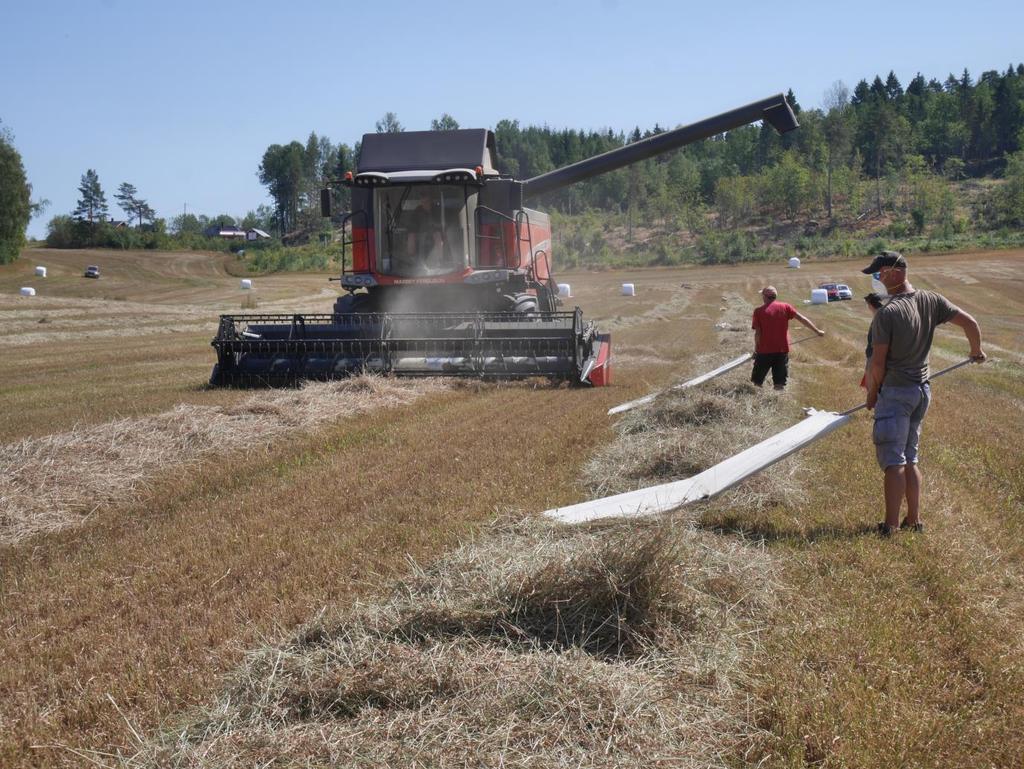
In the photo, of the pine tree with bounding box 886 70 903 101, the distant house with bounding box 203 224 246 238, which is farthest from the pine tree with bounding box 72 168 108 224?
the pine tree with bounding box 886 70 903 101

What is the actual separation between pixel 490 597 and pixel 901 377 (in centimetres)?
313

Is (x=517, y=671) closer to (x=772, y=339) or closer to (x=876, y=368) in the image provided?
(x=876, y=368)

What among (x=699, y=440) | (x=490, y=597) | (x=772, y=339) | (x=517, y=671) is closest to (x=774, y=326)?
(x=772, y=339)

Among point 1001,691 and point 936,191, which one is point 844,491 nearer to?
point 1001,691

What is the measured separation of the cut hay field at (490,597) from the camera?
10.3 feet

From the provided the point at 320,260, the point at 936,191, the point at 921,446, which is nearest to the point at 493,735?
the point at 921,446

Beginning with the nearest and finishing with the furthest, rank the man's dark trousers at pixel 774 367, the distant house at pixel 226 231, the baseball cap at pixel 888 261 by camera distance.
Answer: the baseball cap at pixel 888 261, the man's dark trousers at pixel 774 367, the distant house at pixel 226 231

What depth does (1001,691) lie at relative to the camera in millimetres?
3484

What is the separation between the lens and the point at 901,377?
17.9 ft

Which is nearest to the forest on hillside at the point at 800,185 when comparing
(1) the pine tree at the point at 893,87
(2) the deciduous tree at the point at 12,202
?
(1) the pine tree at the point at 893,87

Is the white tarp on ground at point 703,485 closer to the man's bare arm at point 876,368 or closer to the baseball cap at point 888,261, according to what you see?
the man's bare arm at point 876,368

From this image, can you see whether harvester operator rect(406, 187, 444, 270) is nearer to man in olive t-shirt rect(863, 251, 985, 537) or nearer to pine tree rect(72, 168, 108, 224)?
man in olive t-shirt rect(863, 251, 985, 537)

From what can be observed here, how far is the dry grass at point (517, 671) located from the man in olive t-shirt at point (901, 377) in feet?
4.96

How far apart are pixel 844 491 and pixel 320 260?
65.4 meters
